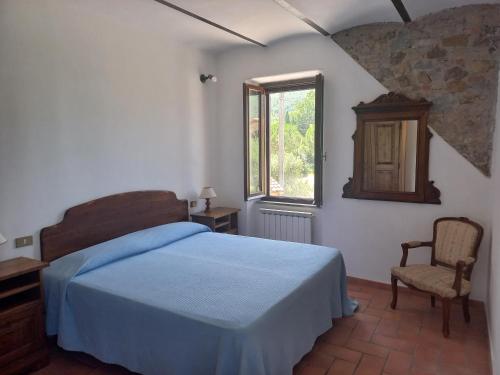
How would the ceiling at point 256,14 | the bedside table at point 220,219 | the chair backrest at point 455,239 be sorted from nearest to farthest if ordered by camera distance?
the ceiling at point 256,14 < the chair backrest at point 455,239 < the bedside table at point 220,219

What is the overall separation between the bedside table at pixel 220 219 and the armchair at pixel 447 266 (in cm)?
185

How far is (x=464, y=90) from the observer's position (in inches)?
123

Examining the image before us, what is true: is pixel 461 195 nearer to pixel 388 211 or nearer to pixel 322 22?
pixel 388 211

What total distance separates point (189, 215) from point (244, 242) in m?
1.02

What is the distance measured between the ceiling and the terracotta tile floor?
2.52 m

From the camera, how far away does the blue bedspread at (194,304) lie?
1885 mm

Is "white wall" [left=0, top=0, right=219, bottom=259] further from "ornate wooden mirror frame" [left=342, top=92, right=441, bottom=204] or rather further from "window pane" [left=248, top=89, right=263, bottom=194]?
"ornate wooden mirror frame" [left=342, top=92, right=441, bottom=204]

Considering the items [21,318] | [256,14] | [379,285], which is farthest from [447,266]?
[21,318]

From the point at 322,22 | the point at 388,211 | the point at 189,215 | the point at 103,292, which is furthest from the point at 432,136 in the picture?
the point at 103,292

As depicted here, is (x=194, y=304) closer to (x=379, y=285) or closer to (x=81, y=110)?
(x=81, y=110)

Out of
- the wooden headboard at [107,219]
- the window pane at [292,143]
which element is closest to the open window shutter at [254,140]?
the window pane at [292,143]

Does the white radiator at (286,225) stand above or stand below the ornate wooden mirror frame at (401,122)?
below

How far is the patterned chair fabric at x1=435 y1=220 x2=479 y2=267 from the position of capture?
9.84 ft

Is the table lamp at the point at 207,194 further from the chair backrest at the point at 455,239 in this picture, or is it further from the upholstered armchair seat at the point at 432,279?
the chair backrest at the point at 455,239
